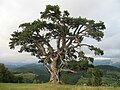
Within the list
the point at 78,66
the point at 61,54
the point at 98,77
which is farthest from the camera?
the point at 61,54

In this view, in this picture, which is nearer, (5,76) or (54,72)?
(54,72)

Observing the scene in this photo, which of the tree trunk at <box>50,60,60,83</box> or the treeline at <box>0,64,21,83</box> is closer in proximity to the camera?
the tree trunk at <box>50,60,60,83</box>

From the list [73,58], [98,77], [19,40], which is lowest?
[98,77]

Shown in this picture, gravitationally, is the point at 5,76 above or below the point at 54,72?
above

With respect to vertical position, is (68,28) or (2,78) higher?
(68,28)

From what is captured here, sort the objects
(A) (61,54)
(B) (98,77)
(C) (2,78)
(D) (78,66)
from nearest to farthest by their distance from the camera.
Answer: (B) (98,77) < (D) (78,66) < (A) (61,54) < (C) (2,78)

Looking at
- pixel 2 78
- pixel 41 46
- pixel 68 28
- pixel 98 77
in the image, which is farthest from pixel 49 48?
pixel 2 78

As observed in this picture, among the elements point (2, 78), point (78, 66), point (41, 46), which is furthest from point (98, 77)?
point (2, 78)

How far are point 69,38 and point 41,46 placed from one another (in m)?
5.14

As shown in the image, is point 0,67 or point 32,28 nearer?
point 32,28

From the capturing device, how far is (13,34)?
51844 millimetres

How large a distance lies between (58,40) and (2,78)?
19.8 m

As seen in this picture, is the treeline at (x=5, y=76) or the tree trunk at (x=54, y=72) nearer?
the tree trunk at (x=54, y=72)

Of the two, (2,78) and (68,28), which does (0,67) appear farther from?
(68,28)
